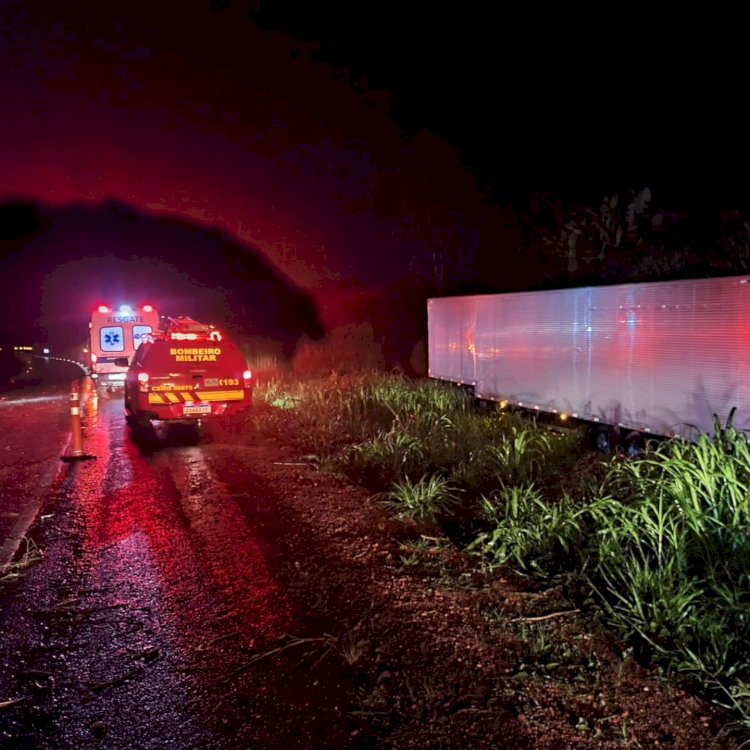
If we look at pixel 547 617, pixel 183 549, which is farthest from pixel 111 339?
pixel 547 617

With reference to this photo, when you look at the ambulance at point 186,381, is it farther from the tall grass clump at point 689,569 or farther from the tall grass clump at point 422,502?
the tall grass clump at point 689,569

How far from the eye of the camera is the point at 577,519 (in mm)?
5609

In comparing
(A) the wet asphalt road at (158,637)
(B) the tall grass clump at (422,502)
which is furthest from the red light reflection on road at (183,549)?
(B) the tall grass clump at (422,502)

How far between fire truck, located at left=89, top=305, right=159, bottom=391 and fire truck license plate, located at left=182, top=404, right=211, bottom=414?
8.01 meters

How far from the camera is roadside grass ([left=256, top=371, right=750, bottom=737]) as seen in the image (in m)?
3.95

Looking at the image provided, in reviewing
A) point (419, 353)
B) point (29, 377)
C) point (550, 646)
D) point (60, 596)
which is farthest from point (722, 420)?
point (29, 377)

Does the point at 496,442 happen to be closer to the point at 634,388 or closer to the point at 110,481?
the point at 634,388

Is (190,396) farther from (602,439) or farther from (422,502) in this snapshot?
(602,439)

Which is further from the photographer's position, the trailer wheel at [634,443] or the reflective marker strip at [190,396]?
the reflective marker strip at [190,396]

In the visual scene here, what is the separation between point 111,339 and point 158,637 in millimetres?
16077

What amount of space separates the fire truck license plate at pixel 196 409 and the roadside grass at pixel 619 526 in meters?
3.26

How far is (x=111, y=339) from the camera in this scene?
19203 mm

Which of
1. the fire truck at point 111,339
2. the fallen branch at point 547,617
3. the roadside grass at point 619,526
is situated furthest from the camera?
the fire truck at point 111,339

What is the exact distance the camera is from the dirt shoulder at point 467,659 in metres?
3.40
